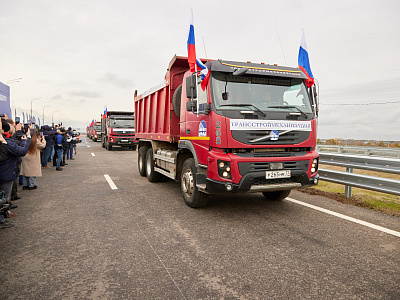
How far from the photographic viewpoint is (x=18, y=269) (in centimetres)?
314

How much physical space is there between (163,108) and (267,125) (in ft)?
11.4

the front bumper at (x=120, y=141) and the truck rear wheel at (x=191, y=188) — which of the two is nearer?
the truck rear wheel at (x=191, y=188)

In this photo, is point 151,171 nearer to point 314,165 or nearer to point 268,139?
point 268,139

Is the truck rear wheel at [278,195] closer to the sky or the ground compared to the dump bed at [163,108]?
closer to the ground

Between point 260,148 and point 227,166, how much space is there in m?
0.66

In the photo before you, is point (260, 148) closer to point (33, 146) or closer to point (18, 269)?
point (18, 269)

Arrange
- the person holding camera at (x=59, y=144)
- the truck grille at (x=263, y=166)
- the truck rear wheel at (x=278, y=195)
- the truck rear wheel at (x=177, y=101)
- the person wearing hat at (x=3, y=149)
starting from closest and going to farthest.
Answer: the person wearing hat at (x=3, y=149), the truck grille at (x=263, y=166), the truck rear wheel at (x=278, y=195), the truck rear wheel at (x=177, y=101), the person holding camera at (x=59, y=144)

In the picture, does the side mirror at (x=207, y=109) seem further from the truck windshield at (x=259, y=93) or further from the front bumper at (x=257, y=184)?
the front bumper at (x=257, y=184)

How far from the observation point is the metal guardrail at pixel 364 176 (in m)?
5.21

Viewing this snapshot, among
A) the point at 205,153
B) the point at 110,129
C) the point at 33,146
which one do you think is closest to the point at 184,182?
the point at 205,153

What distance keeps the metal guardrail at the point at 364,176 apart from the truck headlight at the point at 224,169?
2.93 metres

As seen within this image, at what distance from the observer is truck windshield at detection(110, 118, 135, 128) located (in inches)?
884

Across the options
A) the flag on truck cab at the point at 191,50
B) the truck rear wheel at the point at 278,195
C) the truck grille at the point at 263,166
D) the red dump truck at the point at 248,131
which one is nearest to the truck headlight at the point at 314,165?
the red dump truck at the point at 248,131

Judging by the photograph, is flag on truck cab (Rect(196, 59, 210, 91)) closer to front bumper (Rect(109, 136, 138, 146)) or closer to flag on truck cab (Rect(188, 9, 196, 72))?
flag on truck cab (Rect(188, 9, 196, 72))
